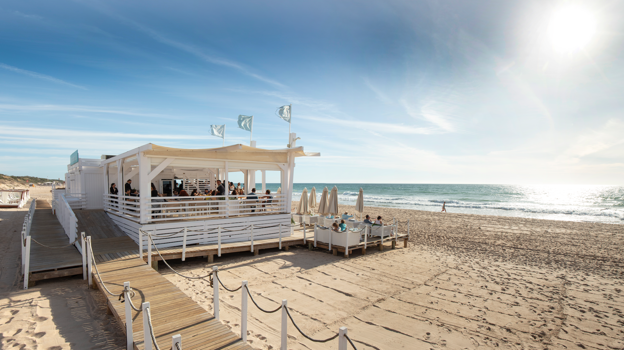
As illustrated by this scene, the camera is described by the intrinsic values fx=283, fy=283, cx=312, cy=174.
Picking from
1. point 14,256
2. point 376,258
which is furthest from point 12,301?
point 376,258

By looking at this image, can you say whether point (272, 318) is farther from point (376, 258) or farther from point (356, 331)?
point (376, 258)

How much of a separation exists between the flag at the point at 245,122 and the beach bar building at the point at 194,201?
2.25m

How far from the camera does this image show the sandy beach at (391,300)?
15.8 feet

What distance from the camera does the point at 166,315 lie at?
448cm

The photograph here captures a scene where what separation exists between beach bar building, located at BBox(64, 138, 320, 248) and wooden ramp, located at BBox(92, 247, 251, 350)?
2181mm

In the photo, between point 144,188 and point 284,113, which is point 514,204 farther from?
point 144,188

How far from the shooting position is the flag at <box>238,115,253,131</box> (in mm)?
13961

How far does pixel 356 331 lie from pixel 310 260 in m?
4.44

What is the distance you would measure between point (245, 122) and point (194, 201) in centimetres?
570

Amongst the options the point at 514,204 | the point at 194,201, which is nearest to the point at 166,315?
the point at 194,201

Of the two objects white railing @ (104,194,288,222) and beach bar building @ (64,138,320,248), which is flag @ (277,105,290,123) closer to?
beach bar building @ (64,138,320,248)

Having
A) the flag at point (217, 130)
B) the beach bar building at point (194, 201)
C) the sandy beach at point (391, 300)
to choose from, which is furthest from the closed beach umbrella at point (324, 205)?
the flag at point (217, 130)

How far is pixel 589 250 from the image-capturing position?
12.2m

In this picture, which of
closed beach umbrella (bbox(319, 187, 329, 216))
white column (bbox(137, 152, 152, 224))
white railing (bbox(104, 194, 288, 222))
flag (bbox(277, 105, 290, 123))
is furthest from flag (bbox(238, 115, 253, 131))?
white column (bbox(137, 152, 152, 224))
